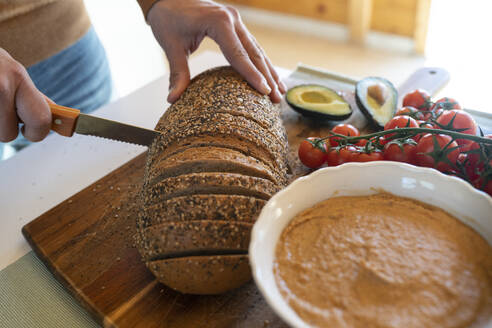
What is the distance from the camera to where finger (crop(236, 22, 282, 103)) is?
204 centimetres

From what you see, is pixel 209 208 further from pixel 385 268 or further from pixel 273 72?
pixel 273 72

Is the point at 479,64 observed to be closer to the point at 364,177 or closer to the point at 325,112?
the point at 325,112

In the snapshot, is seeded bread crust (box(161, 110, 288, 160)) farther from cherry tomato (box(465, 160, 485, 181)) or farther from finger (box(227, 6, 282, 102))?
cherry tomato (box(465, 160, 485, 181))

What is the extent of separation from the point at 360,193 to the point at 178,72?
1093 mm

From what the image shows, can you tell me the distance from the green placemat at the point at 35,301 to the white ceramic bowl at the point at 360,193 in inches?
27.9

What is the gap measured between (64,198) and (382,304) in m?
1.49

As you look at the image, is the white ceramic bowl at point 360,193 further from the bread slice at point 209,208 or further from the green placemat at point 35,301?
the green placemat at point 35,301

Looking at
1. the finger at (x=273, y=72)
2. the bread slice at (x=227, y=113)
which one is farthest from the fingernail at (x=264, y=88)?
the finger at (x=273, y=72)

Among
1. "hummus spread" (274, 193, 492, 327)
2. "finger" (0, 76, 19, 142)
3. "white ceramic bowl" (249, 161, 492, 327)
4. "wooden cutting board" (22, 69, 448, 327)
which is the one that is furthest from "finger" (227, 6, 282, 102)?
"finger" (0, 76, 19, 142)

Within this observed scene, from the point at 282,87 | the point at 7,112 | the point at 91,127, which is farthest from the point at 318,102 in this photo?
the point at 7,112

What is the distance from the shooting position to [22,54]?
2.22 metres

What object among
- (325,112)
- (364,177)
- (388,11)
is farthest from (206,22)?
(388,11)

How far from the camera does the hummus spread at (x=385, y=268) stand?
39.8 inches

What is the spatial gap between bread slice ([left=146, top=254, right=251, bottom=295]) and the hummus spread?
0.23 m
